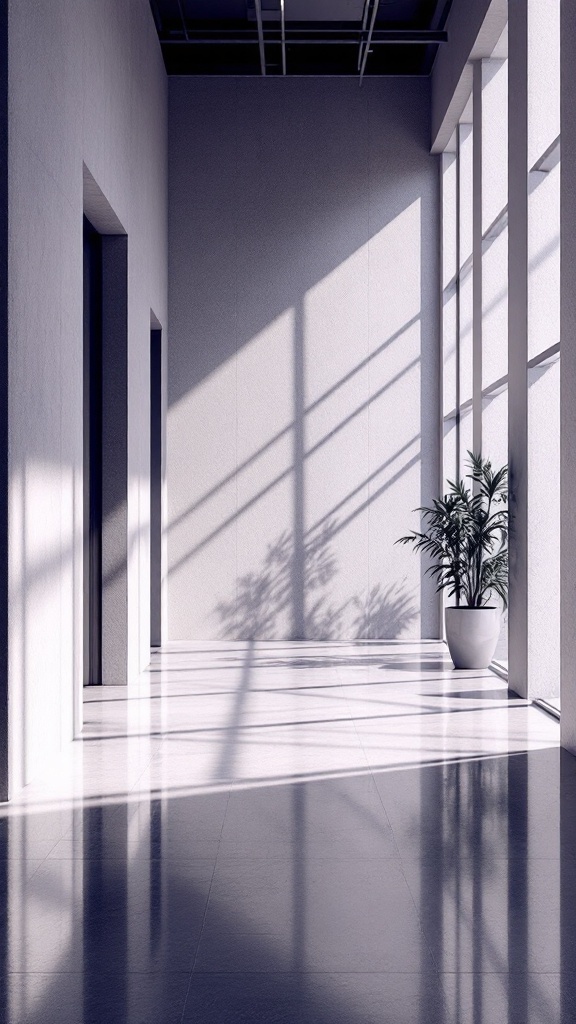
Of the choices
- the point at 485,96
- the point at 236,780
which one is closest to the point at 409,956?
the point at 236,780

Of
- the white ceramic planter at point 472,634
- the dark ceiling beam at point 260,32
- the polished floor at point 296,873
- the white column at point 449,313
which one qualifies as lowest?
the polished floor at point 296,873

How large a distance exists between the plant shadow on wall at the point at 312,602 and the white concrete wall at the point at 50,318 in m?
3.16

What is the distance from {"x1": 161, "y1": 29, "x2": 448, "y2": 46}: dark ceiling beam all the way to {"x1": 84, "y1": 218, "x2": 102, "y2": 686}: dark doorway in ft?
A: 10.1

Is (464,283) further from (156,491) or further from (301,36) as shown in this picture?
(156,491)

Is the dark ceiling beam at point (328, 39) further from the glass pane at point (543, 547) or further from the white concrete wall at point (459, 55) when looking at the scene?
the glass pane at point (543, 547)

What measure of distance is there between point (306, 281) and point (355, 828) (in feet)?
25.1

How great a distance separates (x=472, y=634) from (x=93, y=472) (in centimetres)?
321

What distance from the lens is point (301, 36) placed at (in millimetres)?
10352

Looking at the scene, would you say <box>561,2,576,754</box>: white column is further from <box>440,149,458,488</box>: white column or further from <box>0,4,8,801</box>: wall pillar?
<box>440,149,458,488</box>: white column

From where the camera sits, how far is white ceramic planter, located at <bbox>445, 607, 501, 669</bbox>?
8391mm

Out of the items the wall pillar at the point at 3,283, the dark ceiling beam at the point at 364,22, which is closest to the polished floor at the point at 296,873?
the wall pillar at the point at 3,283

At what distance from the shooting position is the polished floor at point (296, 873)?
2.58 m

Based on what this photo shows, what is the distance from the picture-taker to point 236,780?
482 cm

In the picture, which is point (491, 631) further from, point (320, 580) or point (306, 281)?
point (306, 281)
